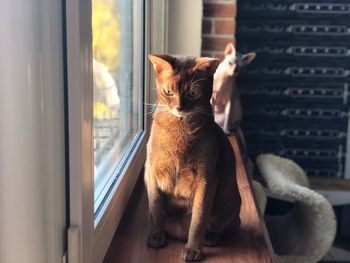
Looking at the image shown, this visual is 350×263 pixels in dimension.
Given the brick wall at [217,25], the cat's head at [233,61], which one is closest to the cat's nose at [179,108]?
the cat's head at [233,61]

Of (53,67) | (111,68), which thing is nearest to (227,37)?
(111,68)

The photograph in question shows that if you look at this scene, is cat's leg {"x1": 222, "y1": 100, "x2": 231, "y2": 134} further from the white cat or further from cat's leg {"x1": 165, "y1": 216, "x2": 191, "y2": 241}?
cat's leg {"x1": 165, "y1": 216, "x2": 191, "y2": 241}

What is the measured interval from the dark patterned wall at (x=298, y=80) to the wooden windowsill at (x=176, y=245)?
1.61m

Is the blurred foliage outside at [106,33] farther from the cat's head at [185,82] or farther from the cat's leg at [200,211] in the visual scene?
the cat's leg at [200,211]

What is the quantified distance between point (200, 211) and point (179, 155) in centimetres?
11

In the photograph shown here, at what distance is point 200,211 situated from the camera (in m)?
0.88

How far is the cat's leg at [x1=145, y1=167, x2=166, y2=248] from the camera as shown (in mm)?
941

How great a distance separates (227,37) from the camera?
2383 millimetres

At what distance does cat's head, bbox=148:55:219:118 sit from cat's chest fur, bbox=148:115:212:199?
3 centimetres

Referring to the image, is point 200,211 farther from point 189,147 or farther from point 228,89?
point 228,89

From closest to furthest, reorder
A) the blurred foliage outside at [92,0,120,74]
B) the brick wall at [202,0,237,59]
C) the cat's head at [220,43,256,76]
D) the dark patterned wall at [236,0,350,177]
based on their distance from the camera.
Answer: the blurred foliage outside at [92,0,120,74] → the cat's head at [220,43,256,76] → the brick wall at [202,0,237,59] → the dark patterned wall at [236,0,350,177]

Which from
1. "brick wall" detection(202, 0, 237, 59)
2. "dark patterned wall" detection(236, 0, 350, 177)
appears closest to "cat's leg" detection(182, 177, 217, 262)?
"brick wall" detection(202, 0, 237, 59)

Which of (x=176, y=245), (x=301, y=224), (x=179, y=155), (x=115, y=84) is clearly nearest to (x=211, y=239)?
(x=176, y=245)

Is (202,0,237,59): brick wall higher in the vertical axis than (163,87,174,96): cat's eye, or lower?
higher
